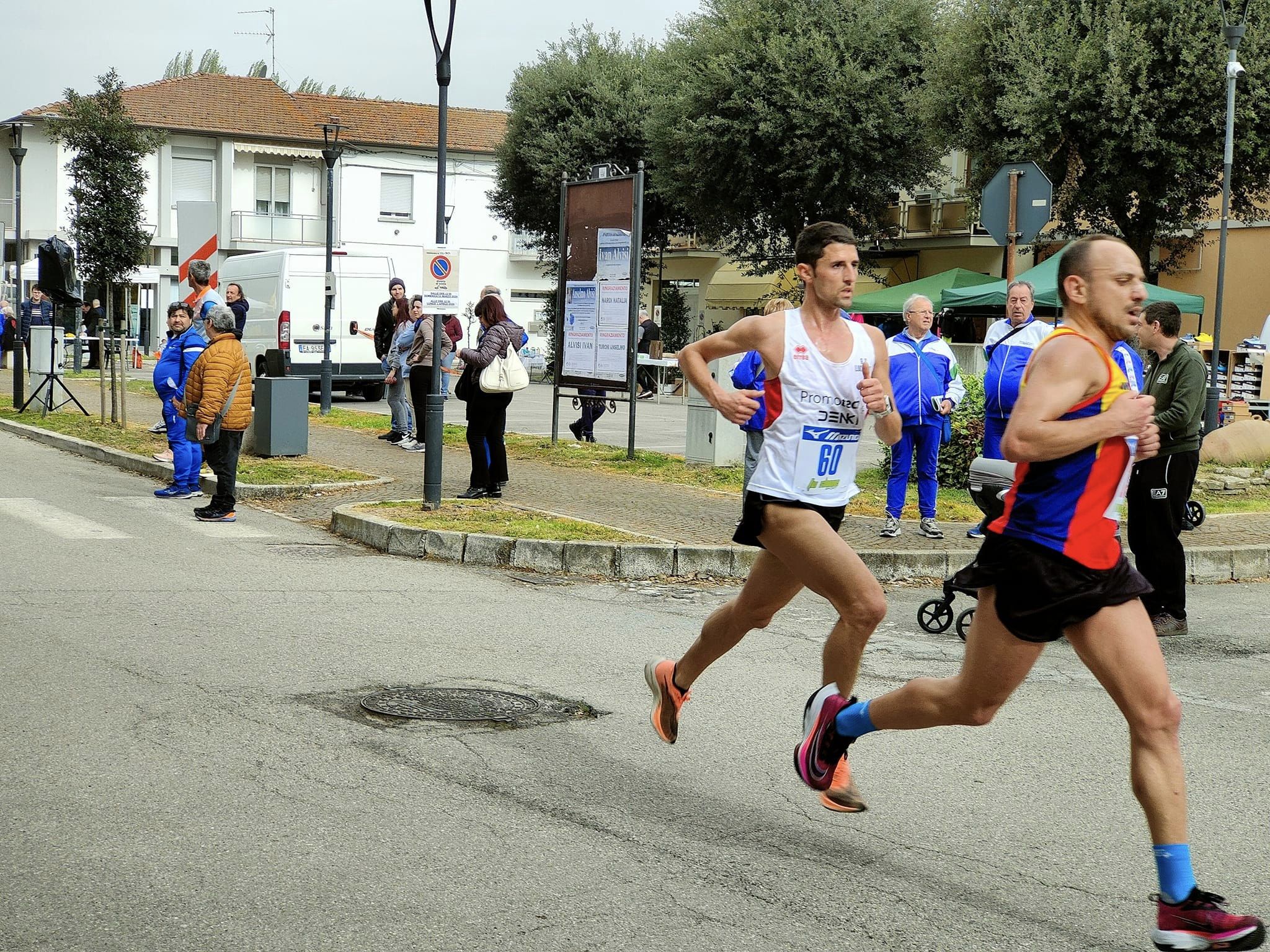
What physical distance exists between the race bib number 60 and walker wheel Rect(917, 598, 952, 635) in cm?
319

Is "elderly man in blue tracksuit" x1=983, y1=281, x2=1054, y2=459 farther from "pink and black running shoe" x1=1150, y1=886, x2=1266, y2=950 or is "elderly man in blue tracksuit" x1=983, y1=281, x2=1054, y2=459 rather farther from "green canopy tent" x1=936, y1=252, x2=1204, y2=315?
"green canopy tent" x1=936, y1=252, x2=1204, y2=315

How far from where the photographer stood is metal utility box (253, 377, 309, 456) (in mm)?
15859

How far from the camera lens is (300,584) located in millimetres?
9062

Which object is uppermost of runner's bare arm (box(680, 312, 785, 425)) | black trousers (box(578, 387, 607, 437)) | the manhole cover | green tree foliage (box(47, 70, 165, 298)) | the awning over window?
the awning over window

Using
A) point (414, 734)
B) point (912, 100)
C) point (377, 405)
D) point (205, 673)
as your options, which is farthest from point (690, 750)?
point (912, 100)

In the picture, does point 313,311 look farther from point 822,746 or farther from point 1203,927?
point 1203,927

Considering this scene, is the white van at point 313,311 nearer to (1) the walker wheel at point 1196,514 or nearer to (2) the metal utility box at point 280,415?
(2) the metal utility box at point 280,415

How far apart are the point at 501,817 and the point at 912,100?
A: 103 ft

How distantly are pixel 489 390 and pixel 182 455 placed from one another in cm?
303

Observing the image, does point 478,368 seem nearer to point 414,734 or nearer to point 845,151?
point 414,734

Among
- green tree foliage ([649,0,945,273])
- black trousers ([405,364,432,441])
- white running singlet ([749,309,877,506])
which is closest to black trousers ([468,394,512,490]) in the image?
black trousers ([405,364,432,441])

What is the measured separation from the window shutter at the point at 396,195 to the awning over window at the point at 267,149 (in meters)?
2.69

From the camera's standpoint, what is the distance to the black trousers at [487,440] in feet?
41.7

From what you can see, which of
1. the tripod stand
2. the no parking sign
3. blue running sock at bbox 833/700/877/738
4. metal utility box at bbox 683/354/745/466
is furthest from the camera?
the tripod stand
